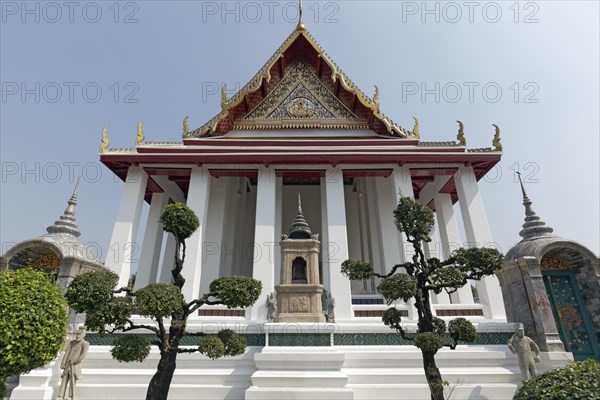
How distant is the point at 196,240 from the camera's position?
332 inches

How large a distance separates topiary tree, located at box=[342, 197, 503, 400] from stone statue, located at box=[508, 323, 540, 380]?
1.93m

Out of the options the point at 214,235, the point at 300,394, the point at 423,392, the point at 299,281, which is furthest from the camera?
the point at 214,235

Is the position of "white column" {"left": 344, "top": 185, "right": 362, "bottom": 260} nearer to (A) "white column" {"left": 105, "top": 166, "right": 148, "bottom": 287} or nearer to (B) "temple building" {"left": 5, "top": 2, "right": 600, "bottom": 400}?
(B) "temple building" {"left": 5, "top": 2, "right": 600, "bottom": 400}

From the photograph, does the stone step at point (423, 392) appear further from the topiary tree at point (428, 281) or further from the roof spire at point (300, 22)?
the roof spire at point (300, 22)

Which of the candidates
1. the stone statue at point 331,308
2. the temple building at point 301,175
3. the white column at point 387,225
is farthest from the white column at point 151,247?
the white column at point 387,225

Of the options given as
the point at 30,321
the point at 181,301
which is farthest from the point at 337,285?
the point at 30,321

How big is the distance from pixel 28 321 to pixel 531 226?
323 inches

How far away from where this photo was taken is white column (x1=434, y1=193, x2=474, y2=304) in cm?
995

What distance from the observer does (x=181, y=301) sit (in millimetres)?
4129

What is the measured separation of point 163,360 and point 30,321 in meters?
1.41

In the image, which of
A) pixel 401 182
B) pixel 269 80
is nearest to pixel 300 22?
pixel 269 80

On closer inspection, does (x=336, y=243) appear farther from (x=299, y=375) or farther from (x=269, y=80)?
(x=269, y=80)

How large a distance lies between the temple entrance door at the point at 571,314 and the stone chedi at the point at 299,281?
4312mm

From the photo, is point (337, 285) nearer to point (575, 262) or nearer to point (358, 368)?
point (358, 368)
